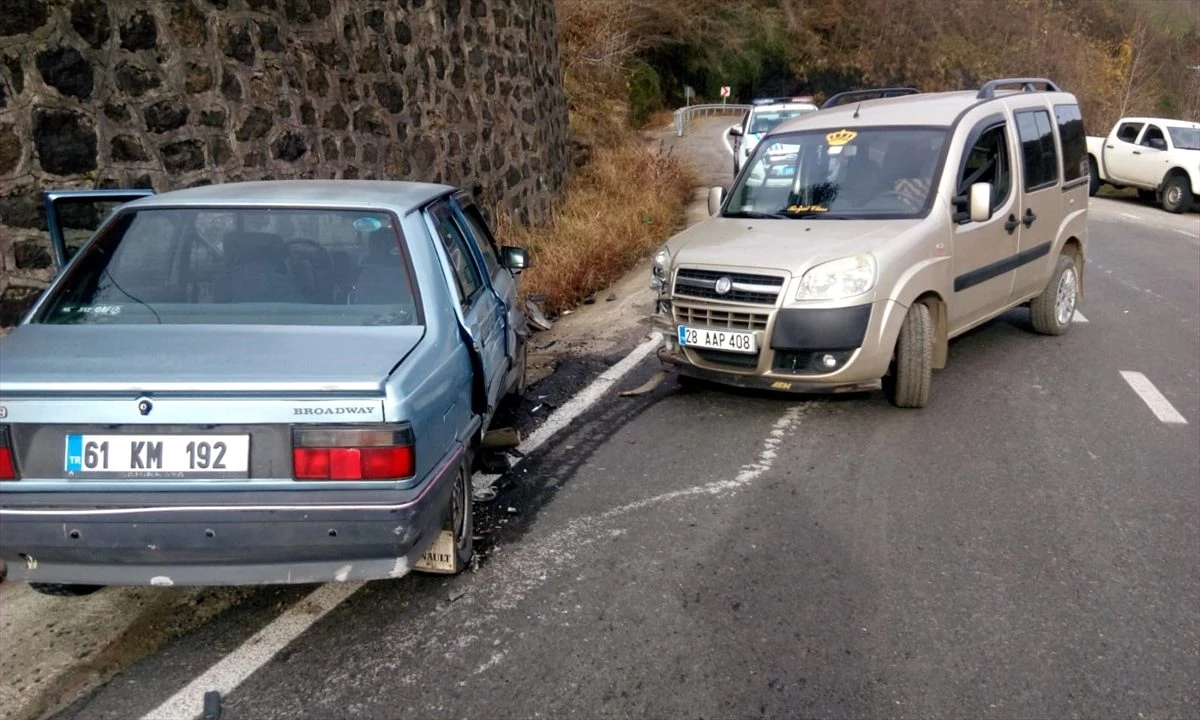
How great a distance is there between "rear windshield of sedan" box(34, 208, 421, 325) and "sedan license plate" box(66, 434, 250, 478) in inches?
29.0

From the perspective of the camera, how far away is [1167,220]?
1933 centimetres

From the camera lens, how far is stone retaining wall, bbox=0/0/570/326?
6.09 meters

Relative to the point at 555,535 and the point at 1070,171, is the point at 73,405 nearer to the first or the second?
the point at 555,535

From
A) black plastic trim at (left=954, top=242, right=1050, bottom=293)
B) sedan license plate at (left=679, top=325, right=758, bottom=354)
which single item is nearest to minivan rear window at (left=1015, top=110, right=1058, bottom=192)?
black plastic trim at (left=954, top=242, right=1050, bottom=293)

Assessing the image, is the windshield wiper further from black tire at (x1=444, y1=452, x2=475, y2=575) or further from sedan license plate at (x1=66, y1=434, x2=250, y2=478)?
sedan license plate at (x1=66, y1=434, x2=250, y2=478)

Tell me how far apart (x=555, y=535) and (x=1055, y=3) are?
207ft

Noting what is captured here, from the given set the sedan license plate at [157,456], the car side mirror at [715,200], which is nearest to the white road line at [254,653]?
the sedan license plate at [157,456]

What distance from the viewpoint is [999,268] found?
7555 millimetres

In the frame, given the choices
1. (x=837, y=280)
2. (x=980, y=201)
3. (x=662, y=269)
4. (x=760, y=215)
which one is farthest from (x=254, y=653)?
(x=980, y=201)

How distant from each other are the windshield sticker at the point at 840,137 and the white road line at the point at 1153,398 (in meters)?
2.69

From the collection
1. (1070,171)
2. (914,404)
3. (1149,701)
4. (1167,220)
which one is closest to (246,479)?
(1149,701)

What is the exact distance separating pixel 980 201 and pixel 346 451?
4.91 m

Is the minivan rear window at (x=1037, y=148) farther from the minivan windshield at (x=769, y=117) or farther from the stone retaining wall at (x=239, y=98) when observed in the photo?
the minivan windshield at (x=769, y=117)

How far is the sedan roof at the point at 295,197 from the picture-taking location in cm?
452
